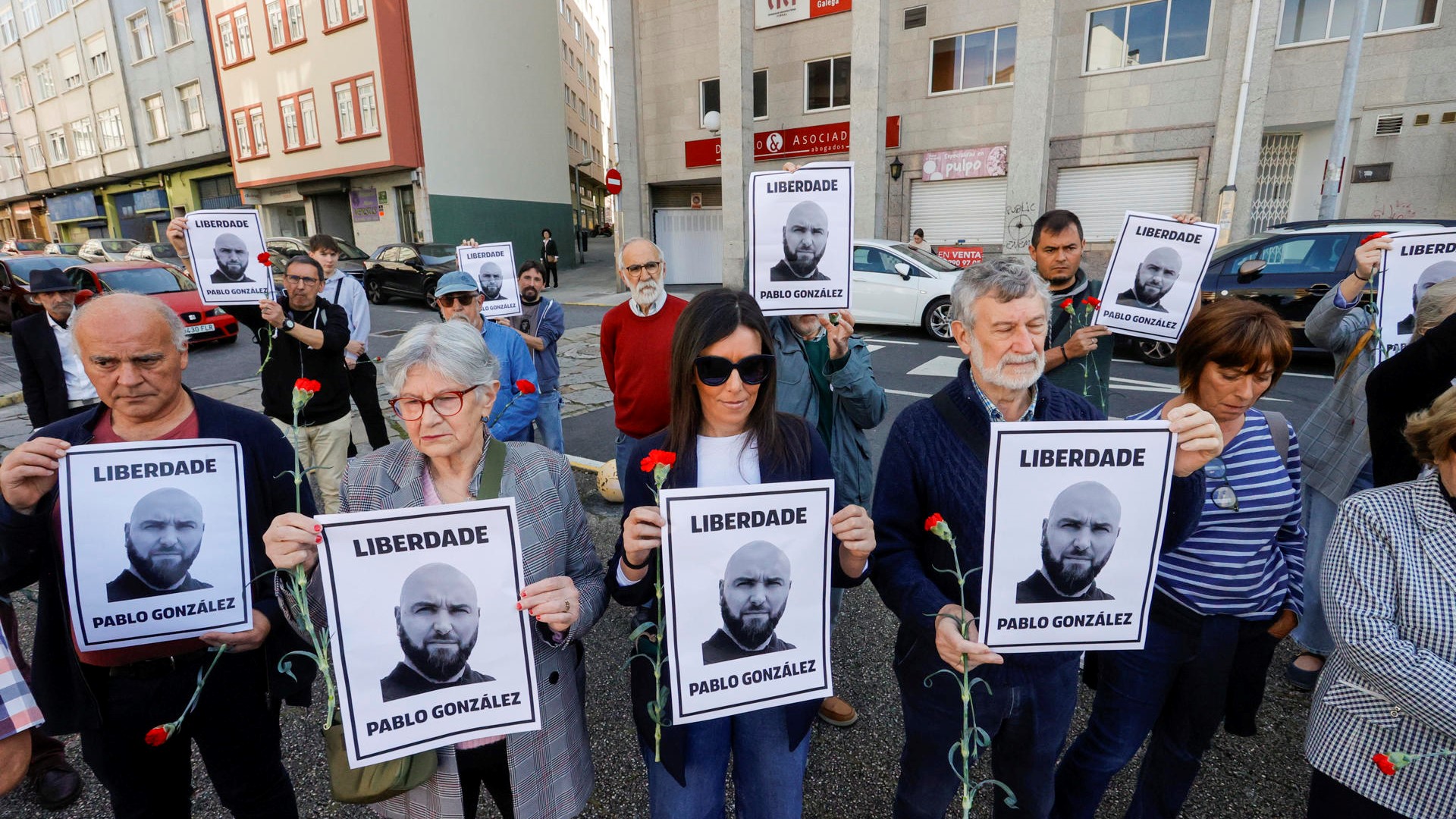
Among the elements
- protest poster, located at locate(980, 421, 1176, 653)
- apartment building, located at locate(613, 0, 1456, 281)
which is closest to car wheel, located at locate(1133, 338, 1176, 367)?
apartment building, located at locate(613, 0, 1456, 281)

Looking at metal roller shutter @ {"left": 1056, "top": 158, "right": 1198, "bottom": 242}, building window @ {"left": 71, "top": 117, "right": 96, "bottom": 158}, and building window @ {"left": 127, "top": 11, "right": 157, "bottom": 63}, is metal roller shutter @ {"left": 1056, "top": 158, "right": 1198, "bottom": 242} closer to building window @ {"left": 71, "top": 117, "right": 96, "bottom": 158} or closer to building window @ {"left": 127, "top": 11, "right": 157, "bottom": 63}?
building window @ {"left": 127, "top": 11, "right": 157, "bottom": 63}

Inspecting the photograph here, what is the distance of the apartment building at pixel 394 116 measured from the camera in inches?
838

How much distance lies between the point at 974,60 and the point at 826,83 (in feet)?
13.0

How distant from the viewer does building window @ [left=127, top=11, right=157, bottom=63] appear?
91.6 ft

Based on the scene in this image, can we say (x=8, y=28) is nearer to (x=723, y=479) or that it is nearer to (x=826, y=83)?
(x=826, y=83)

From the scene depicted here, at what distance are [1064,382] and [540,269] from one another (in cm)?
461

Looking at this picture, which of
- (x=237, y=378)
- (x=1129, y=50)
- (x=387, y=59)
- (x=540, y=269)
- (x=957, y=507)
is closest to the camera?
(x=957, y=507)

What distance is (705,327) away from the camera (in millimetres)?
1938

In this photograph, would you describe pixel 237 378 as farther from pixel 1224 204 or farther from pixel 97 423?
pixel 1224 204

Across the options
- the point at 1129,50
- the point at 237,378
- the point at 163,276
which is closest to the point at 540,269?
the point at 237,378

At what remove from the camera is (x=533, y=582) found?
1869 mm

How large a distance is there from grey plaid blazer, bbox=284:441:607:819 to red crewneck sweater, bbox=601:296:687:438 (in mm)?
1631

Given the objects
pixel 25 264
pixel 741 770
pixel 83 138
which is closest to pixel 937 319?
pixel 741 770

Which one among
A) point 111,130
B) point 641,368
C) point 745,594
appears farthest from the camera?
point 111,130
